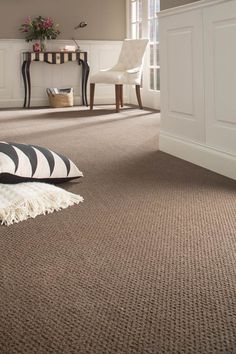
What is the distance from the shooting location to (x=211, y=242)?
4.83 ft

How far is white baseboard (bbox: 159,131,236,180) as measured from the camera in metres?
2.32

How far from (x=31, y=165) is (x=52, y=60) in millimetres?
4531

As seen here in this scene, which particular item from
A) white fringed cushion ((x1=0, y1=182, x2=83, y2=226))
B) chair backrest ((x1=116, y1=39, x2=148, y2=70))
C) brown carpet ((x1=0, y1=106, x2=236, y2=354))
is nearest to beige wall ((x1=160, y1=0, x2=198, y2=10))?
brown carpet ((x1=0, y1=106, x2=236, y2=354))

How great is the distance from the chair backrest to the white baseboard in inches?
109

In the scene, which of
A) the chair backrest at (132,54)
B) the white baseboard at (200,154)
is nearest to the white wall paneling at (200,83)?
the white baseboard at (200,154)

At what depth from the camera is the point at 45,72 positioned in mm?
6562

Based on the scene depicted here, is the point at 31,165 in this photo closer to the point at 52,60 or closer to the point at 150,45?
the point at 150,45

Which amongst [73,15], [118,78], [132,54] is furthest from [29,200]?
[73,15]

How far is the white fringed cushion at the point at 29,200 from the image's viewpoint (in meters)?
1.71

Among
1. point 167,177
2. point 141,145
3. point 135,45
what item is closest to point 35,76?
point 135,45

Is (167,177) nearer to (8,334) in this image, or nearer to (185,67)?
(185,67)

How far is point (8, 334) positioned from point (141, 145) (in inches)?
93.5

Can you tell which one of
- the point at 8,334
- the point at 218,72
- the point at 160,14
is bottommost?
the point at 8,334

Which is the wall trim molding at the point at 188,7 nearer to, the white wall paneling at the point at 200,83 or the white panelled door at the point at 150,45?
the white wall paneling at the point at 200,83
